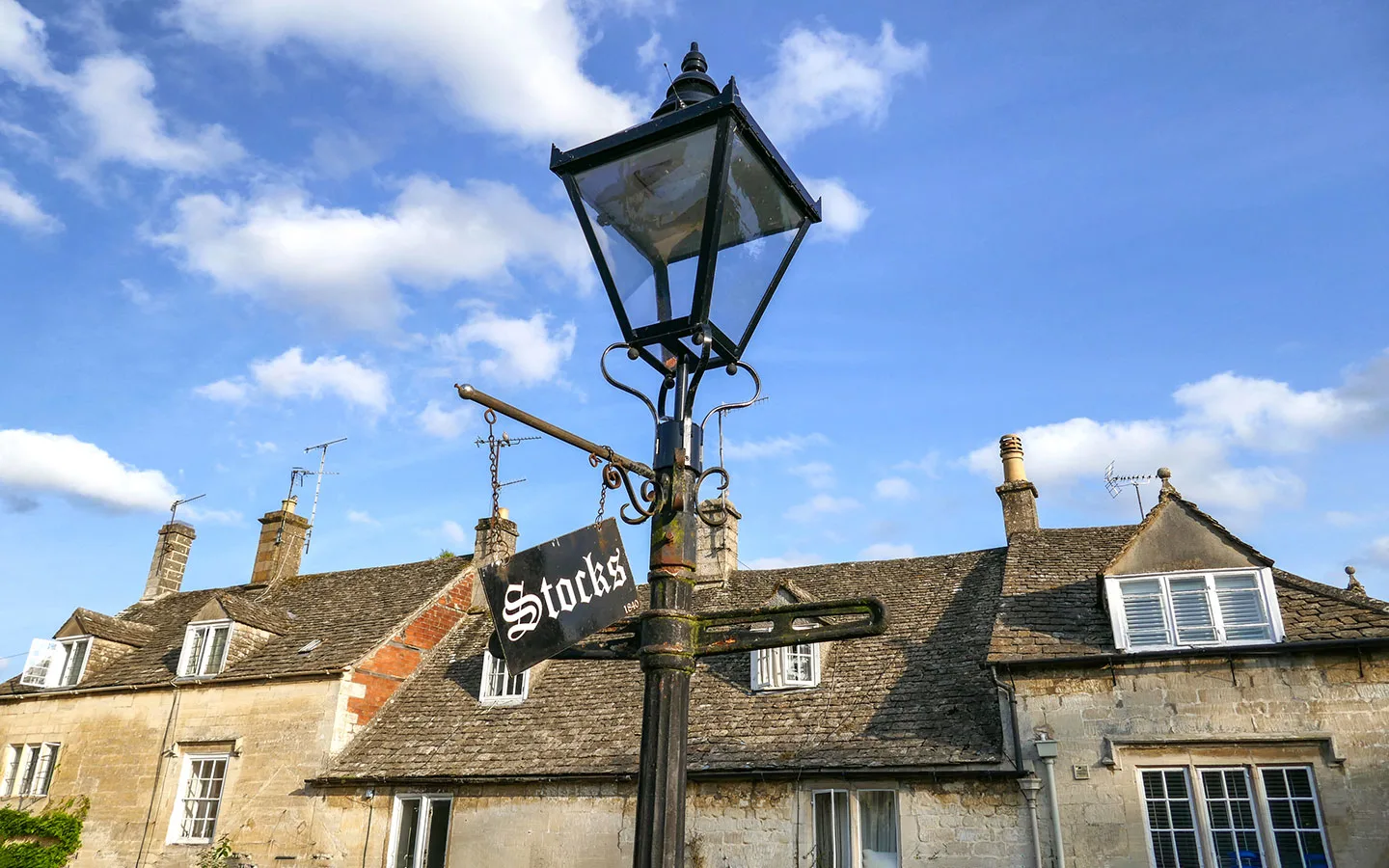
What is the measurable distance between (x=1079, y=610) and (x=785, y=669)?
203 inches

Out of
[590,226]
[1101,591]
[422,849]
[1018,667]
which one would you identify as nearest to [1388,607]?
[1101,591]

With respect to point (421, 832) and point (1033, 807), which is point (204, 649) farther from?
point (1033, 807)

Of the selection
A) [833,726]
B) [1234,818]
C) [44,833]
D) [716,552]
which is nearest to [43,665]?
[44,833]

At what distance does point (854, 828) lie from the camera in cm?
1455

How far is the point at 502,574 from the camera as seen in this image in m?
4.22

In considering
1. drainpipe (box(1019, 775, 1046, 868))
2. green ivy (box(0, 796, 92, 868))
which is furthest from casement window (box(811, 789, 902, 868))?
green ivy (box(0, 796, 92, 868))

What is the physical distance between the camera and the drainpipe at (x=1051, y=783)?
42.7ft

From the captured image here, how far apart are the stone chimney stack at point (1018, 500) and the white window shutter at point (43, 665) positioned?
22.9 m

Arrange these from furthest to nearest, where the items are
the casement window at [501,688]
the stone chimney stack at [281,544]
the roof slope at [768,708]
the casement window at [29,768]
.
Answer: the stone chimney stack at [281,544], the casement window at [29,768], the casement window at [501,688], the roof slope at [768,708]

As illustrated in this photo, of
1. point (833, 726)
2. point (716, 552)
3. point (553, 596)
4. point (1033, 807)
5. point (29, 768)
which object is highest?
point (716, 552)

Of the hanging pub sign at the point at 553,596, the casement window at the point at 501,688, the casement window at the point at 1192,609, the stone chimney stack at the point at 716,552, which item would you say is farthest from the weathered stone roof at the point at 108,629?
the hanging pub sign at the point at 553,596

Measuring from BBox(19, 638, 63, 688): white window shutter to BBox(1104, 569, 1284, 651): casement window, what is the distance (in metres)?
23.9

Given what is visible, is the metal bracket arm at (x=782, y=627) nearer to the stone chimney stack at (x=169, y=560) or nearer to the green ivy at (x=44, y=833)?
the green ivy at (x=44, y=833)

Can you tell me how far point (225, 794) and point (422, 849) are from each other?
4.97 meters
